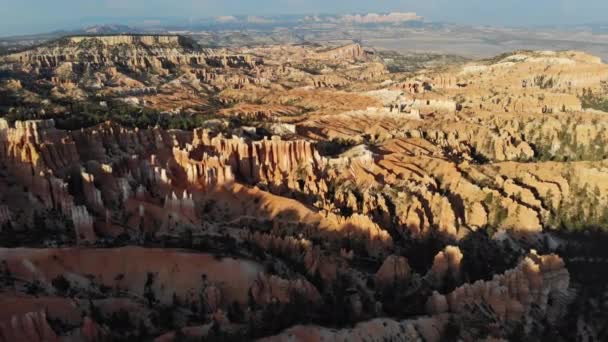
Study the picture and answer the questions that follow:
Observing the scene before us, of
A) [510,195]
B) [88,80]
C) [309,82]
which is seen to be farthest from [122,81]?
[510,195]

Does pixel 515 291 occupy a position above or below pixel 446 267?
above

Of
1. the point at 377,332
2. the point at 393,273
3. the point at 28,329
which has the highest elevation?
the point at 28,329

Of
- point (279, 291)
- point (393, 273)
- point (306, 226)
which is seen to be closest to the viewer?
point (279, 291)

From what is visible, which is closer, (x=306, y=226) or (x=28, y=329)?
(x=28, y=329)

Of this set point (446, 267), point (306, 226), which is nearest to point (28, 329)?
point (306, 226)

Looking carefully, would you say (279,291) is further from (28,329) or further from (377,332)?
(28,329)

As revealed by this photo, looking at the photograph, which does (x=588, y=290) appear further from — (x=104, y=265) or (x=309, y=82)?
(x=309, y=82)

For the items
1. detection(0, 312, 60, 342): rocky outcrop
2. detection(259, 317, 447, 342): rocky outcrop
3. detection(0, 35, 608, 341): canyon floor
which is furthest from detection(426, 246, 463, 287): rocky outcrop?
detection(0, 312, 60, 342): rocky outcrop

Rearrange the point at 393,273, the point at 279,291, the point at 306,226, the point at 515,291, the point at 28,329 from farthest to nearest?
the point at 306,226 → the point at 393,273 → the point at 515,291 → the point at 279,291 → the point at 28,329
